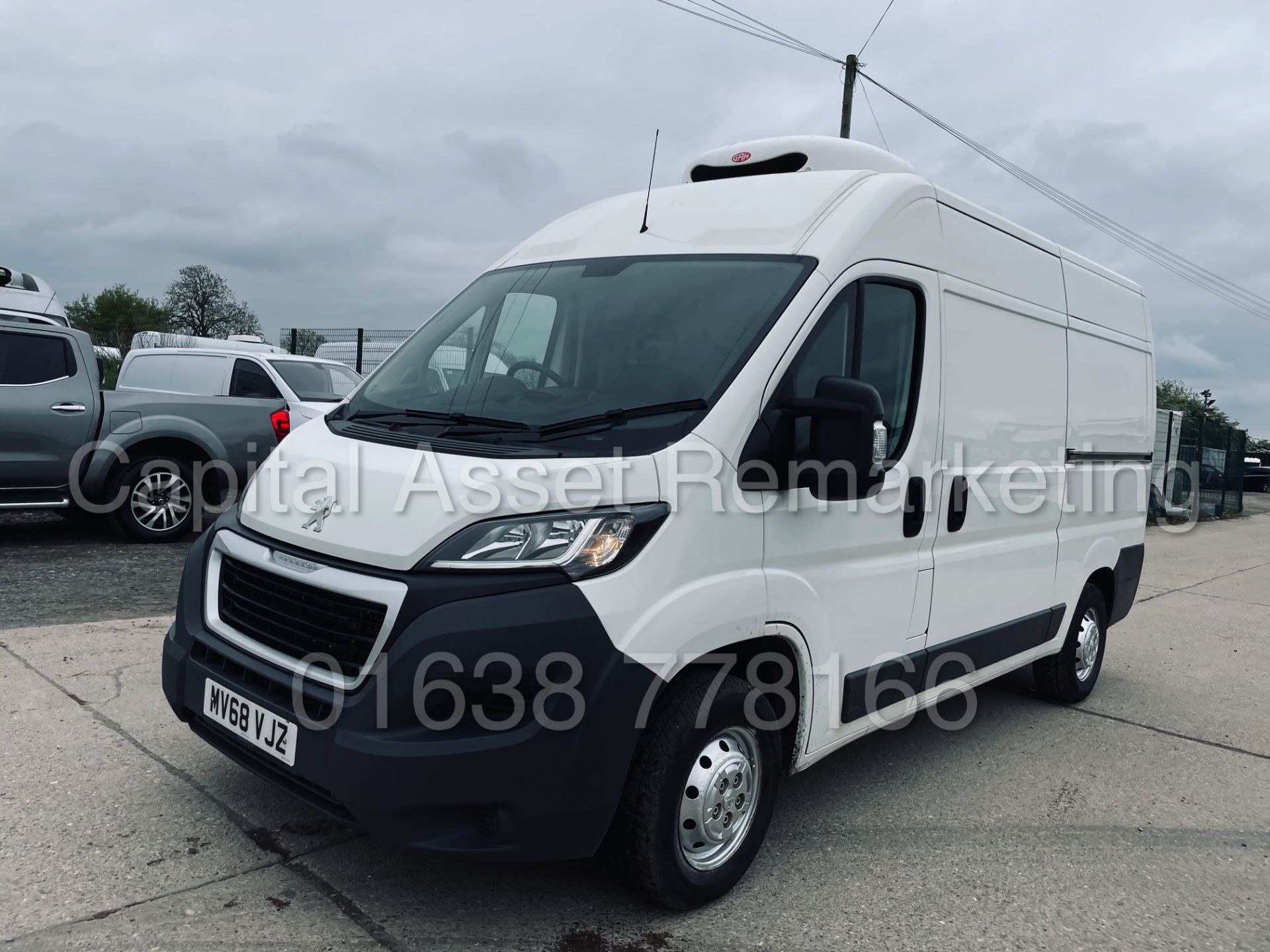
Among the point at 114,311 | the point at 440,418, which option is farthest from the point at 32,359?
the point at 114,311

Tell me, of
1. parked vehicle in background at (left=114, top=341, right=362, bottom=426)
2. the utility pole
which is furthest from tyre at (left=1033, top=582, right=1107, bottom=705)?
the utility pole

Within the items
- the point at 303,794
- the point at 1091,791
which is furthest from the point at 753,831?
the point at 1091,791

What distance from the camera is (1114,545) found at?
5.74m

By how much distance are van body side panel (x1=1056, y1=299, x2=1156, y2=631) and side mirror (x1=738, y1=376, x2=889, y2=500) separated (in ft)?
7.67

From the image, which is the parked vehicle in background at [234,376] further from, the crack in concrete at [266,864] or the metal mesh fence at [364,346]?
the crack in concrete at [266,864]

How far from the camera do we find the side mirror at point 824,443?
3012 millimetres

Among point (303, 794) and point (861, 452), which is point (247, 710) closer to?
point (303, 794)

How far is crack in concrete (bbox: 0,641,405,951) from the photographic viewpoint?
2.90 metres

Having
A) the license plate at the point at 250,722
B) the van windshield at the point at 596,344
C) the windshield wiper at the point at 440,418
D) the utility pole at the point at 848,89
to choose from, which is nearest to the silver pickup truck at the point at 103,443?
the van windshield at the point at 596,344

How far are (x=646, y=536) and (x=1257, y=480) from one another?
3973 centimetres

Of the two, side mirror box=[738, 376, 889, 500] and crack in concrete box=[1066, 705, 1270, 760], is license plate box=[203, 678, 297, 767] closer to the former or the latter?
side mirror box=[738, 376, 889, 500]

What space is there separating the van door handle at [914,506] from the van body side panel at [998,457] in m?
0.15

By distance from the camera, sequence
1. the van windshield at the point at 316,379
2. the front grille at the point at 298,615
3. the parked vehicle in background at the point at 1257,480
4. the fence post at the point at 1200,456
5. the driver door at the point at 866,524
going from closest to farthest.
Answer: the front grille at the point at 298,615
the driver door at the point at 866,524
the van windshield at the point at 316,379
the fence post at the point at 1200,456
the parked vehicle in background at the point at 1257,480

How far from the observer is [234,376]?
1093cm
